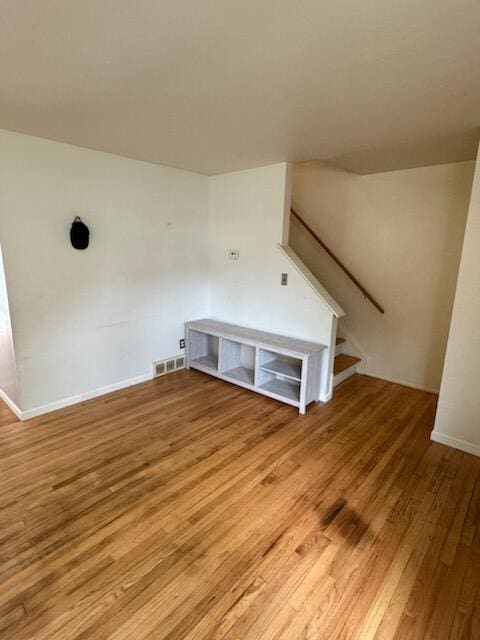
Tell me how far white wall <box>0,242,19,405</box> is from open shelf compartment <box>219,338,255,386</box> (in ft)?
6.51

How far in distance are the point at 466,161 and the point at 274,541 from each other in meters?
3.67

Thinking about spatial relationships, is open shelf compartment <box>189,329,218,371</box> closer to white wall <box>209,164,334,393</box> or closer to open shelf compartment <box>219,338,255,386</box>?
open shelf compartment <box>219,338,255,386</box>

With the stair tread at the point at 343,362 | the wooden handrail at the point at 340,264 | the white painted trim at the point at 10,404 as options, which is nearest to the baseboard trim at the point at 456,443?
the stair tread at the point at 343,362

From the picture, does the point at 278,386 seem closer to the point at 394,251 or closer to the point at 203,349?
the point at 203,349

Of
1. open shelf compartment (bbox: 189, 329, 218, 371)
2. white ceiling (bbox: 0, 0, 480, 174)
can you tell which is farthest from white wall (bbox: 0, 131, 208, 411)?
white ceiling (bbox: 0, 0, 480, 174)

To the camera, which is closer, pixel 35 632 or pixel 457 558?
pixel 35 632

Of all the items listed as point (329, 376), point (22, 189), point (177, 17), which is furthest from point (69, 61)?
point (329, 376)

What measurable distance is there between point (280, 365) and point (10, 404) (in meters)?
2.68

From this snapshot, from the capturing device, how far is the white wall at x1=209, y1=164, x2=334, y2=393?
10.7 feet

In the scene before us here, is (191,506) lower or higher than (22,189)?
lower

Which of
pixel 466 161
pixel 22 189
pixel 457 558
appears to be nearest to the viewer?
pixel 457 558

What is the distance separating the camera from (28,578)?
147cm

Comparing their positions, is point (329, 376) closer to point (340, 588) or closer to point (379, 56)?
point (340, 588)

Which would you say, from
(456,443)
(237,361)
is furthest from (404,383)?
(237,361)
